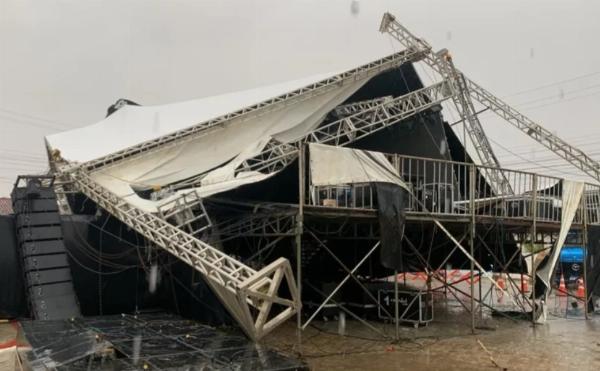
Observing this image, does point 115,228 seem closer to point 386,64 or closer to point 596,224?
point 386,64

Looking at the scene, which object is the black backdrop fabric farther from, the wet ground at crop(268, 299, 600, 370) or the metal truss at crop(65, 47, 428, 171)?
the metal truss at crop(65, 47, 428, 171)

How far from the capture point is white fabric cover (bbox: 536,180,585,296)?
16.0 m

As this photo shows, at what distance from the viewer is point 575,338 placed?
13906 mm

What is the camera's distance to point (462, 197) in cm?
1903

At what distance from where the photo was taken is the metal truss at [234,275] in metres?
10.1

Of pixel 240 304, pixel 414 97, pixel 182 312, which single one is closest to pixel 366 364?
pixel 240 304

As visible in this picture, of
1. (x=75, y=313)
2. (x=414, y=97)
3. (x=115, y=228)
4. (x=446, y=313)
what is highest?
(x=414, y=97)

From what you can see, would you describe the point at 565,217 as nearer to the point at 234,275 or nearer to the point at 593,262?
the point at 593,262

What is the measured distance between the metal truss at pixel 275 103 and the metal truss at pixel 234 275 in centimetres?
230

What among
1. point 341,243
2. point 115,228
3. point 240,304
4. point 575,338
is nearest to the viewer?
point 240,304

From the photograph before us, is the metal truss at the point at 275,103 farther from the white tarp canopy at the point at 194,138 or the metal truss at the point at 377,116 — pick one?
the metal truss at the point at 377,116

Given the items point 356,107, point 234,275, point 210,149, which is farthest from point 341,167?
point 356,107

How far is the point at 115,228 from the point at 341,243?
7.23 m

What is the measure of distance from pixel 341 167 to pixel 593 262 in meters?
10.6
